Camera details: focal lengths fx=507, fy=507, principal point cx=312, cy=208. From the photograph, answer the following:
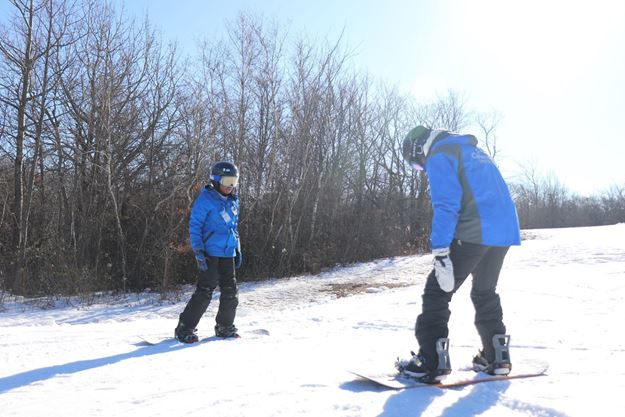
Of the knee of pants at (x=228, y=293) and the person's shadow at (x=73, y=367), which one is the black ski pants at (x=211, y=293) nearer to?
the knee of pants at (x=228, y=293)

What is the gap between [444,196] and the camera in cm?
320

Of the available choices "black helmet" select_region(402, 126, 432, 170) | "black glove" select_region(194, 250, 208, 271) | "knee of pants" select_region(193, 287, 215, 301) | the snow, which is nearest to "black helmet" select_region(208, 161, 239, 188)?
"black glove" select_region(194, 250, 208, 271)

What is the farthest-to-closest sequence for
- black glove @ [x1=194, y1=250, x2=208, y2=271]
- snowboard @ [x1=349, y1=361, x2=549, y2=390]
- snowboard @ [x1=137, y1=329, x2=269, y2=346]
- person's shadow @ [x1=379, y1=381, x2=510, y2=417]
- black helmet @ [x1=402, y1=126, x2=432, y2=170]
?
black glove @ [x1=194, y1=250, x2=208, y2=271]
snowboard @ [x1=137, y1=329, x2=269, y2=346]
black helmet @ [x1=402, y1=126, x2=432, y2=170]
snowboard @ [x1=349, y1=361, x2=549, y2=390]
person's shadow @ [x1=379, y1=381, x2=510, y2=417]

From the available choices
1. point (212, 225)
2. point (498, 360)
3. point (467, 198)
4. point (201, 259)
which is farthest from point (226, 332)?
point (467, 198)

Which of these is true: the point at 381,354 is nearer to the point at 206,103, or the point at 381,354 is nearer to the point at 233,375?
the point at 233,375

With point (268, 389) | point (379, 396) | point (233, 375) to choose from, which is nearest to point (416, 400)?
point (379, 396)

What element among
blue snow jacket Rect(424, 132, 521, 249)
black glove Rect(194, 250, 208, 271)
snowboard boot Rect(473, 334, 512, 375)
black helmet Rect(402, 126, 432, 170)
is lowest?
snowboard boot Rect(473, 334, 512, 375)

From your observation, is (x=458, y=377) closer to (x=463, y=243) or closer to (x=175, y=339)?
(x=463, y=243)

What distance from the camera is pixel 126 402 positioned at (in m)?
2.73

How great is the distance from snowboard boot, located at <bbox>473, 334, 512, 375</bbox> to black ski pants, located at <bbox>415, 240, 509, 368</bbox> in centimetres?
3

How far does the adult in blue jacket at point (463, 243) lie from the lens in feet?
10.3

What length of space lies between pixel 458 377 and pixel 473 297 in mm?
551

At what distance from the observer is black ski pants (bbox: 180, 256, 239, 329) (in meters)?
4.83

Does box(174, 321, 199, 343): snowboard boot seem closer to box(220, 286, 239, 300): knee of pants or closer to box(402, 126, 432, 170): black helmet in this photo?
box(220, 286, 239, 300): knee of pants
